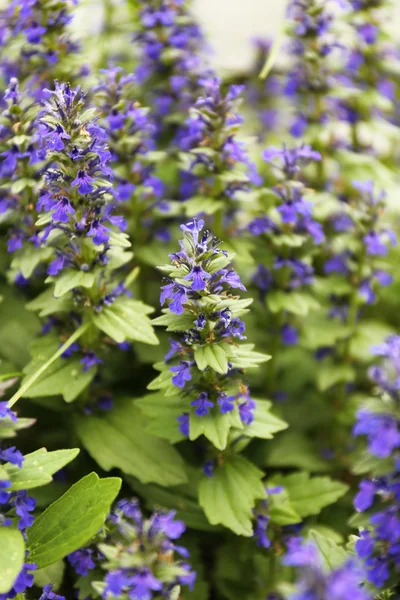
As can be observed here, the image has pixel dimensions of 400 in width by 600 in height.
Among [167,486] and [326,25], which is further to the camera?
[326,25]

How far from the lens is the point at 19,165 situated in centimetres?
389

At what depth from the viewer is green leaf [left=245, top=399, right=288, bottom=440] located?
361cm

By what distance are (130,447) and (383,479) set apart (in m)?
1.72

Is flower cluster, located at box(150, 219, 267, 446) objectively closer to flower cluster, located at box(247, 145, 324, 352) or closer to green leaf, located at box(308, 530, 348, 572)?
green leaf, located at box(308, 530, 348, 572)

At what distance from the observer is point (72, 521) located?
3.27 m

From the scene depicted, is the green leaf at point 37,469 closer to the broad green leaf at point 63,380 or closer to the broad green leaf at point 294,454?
the broad green leaf at point 63,380

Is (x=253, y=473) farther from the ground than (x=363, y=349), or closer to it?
farther from the ground

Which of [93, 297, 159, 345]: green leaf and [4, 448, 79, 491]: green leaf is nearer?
[4, 448, 79, 491]: green leaf

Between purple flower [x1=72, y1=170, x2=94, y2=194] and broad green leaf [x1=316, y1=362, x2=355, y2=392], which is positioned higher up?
purple flower [x1=72, y1=170, x2=94, y2=194]

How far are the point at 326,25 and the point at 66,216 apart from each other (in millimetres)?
2513

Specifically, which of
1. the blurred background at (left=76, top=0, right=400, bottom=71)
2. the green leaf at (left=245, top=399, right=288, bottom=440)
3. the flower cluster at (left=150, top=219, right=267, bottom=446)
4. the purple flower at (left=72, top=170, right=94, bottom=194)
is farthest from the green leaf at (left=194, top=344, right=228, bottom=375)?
the blurred background at (left=76, top=0, right=400, bottom=71)

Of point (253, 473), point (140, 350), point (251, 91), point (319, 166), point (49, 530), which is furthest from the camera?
point (251, 91)

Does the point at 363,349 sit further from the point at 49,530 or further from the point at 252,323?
the point at 49,530

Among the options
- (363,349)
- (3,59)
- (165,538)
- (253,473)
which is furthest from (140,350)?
(3,59)
